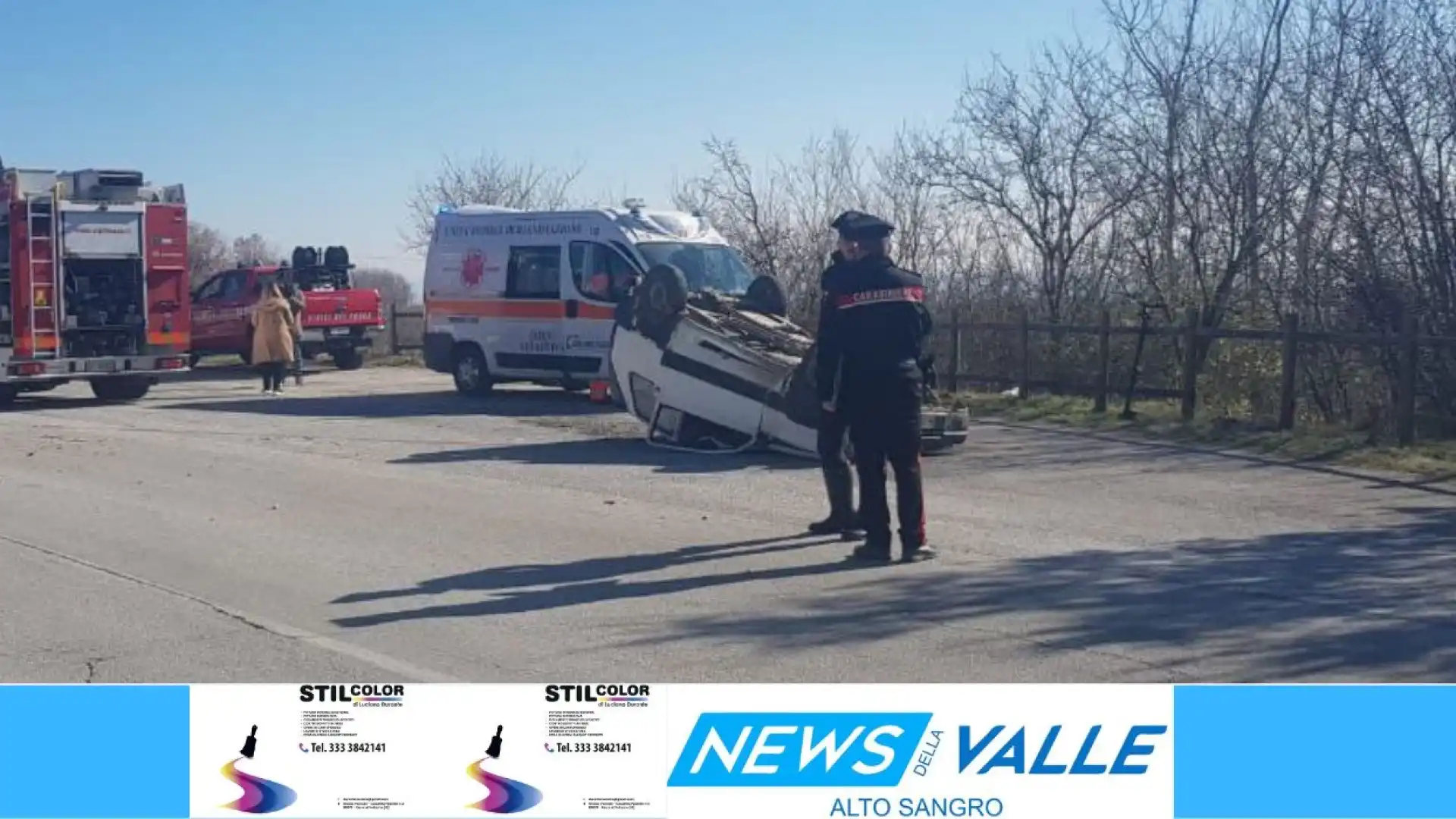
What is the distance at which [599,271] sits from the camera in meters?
21.2

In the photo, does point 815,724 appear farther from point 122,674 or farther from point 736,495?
point 736,495

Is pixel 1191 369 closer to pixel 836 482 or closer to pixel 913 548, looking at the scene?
pixel 836 482

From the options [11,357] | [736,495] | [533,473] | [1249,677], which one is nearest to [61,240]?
[11,357]

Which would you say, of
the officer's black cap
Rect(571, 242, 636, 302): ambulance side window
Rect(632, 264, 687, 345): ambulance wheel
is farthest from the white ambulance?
the officer's black cap

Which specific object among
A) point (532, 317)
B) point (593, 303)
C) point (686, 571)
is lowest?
point (686, 571)

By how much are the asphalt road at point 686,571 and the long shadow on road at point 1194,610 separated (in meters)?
0.03

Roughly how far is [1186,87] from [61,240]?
15.1 m

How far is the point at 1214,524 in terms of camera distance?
11.6 meters

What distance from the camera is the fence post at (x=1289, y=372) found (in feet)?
56.0

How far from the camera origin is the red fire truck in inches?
894

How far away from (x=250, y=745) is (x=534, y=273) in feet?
53.6

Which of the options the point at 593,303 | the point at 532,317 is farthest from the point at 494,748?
the point at 532,317

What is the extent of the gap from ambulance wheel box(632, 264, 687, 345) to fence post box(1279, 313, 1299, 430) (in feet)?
20.2

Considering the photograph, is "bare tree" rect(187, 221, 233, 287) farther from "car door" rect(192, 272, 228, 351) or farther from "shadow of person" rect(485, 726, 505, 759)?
"shadow of person" rect(485, 726, 505, 759)
